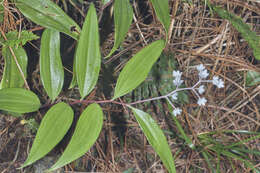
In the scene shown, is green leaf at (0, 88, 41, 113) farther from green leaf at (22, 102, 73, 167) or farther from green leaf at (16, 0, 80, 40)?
green leaf at (16, 0, 80, 40)

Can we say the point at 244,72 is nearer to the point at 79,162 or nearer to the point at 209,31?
the point at 209,31

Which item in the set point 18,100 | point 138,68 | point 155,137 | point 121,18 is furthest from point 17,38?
point 155,137

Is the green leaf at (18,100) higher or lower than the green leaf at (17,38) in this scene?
lower

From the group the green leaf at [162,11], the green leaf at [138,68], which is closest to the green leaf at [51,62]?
the green leaf at [138,68]

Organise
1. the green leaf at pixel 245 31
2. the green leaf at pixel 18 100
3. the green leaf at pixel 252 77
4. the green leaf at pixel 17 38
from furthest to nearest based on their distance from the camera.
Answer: the green leaf at pixel 252 77, the green leaf at pixel 245 31, the green leaf at pixel 17 38, the green leaf at pixel 18 100

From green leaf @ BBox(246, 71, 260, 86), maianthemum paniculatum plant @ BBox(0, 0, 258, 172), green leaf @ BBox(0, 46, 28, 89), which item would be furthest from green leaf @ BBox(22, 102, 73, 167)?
green leaf @ BBox(246, 71, 260, 86)

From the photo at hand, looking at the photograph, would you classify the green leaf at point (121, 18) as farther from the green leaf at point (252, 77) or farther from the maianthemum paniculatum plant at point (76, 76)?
the green leaf at point (252, 77)

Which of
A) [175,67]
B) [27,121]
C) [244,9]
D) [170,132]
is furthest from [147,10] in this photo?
[27,121]
